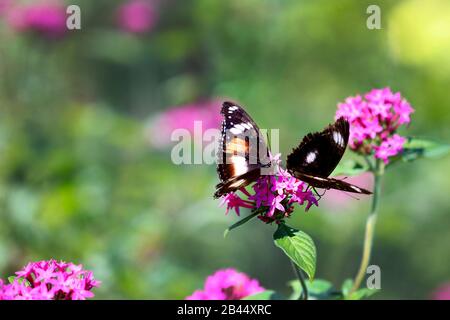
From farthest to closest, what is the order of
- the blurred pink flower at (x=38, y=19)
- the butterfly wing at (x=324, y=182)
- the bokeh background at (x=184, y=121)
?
the blurred pink flower at (x=38, y=19) → the bokeh background at (x=184, y=121) → the butterfly wing at (x=324, y=182)

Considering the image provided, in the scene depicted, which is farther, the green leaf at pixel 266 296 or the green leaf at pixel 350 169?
the green leaf at pixel 350 169

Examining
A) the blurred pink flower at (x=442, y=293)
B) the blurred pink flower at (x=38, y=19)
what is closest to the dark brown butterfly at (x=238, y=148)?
the blurred pink flower at (x=442, y=293)

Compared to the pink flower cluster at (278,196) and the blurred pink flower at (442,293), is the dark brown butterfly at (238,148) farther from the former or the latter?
the blurred pink flower at (442,293)

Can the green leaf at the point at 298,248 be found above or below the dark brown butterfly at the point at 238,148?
below

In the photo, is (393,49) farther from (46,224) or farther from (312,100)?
(46,224)

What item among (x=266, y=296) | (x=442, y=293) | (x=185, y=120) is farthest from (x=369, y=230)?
(x=442, y=293)

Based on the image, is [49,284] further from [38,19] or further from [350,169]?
[38,19]

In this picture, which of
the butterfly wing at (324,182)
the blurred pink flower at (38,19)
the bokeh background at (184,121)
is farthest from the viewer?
the blurred pink flower at (38,19)
